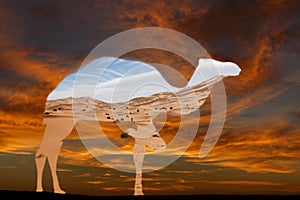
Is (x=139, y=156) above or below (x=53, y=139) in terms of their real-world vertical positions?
below

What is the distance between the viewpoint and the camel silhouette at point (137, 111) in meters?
14.1

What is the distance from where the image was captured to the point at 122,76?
14.5 meters

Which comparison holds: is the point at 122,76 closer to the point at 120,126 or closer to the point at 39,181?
the point at 120,126

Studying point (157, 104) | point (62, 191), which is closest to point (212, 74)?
point (157, 104)

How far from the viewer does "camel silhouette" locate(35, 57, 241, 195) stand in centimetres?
1410

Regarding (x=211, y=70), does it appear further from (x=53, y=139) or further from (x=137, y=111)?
(x=53, y=139)

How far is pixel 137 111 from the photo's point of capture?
559 inches

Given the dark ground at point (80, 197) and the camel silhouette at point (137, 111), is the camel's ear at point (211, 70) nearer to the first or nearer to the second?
the camel silhouette at point (137, 111)

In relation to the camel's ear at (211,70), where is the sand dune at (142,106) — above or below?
below

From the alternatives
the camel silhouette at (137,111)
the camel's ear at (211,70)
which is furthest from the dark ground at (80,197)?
the camel's ear at (211,70)

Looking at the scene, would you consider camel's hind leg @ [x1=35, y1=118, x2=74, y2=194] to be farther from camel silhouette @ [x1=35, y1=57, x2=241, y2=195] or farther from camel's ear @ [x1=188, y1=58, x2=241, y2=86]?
camel's ear @ [x1=188, y1=58, x2=241, y2=86]

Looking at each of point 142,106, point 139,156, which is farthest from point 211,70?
point 139,156

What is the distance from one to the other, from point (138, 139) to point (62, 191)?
2.71 metres

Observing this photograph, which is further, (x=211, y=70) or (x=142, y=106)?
(x=142, y=106)
